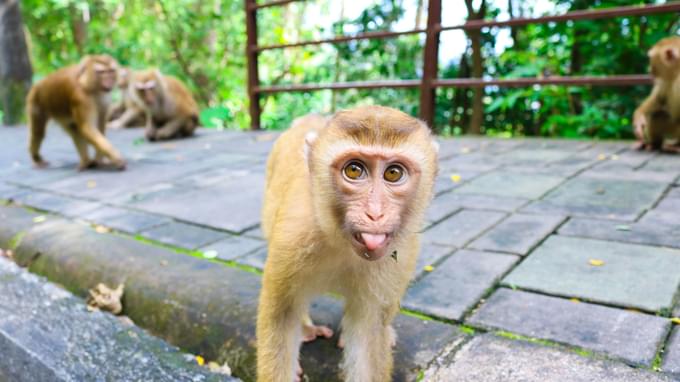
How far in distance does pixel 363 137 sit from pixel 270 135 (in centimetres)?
562

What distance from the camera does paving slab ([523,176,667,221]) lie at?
3008 mm

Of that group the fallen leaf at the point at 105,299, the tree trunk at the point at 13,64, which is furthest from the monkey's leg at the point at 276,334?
the tree trunk at the point at 13,64

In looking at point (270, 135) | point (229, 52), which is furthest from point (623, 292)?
point (229, 52)

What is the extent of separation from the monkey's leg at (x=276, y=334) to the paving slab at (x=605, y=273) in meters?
0.94

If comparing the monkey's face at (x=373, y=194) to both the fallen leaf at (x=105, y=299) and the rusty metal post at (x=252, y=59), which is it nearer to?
the fallen leaf at (x=105, y=299)

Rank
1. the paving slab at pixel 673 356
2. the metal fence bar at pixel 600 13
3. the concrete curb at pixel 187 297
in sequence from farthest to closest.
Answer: the metal fence bar at pixel 600 13, the concrete curb at pixel 187 297, the paving slab at pixel 673 356

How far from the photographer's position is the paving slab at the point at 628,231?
2.53m

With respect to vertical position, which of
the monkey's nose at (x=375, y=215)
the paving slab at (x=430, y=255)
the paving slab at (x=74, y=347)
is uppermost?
the monkey's nose at (x=375, y=215)

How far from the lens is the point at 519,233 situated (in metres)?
2.74

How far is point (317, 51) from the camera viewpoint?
10016 millimetres

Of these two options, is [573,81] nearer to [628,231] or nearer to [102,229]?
[628,231]

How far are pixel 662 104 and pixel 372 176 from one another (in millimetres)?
4367

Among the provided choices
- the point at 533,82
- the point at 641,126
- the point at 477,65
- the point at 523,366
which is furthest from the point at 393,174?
the point at 477,65

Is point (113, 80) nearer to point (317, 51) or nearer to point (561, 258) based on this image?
point (561, 258)
